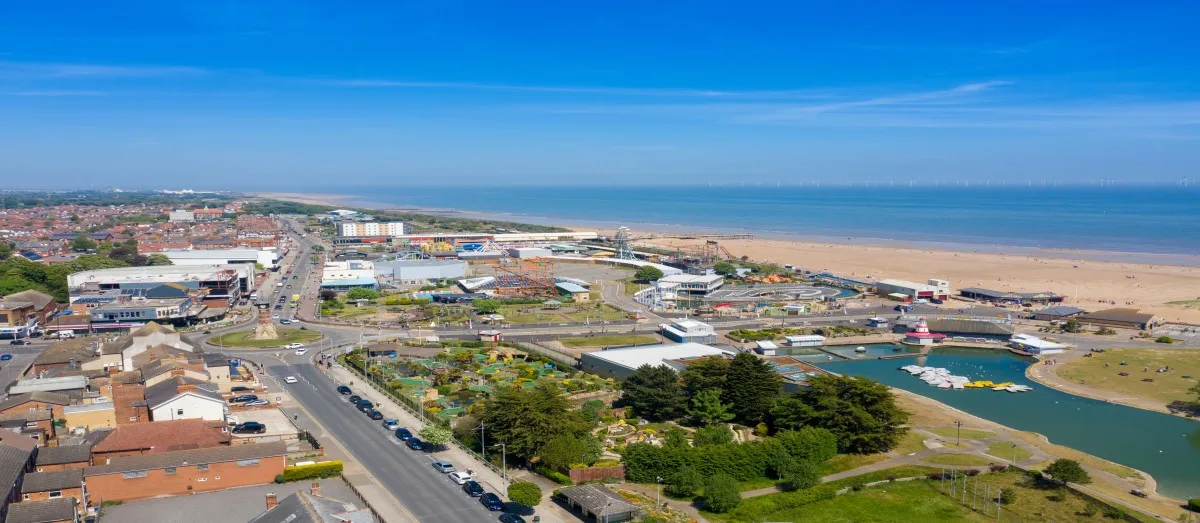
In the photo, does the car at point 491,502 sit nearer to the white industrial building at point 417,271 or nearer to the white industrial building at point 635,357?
the white industrial building at point 635,357

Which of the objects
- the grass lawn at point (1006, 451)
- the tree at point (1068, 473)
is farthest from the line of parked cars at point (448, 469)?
the grass lawn at point (1006, 451)

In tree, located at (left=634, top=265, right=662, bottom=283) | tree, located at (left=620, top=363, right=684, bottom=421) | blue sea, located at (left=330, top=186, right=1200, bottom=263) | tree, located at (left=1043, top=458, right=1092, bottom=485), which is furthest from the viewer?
blue sea, located at (left=330, top=186, right=1200, bottom=263)

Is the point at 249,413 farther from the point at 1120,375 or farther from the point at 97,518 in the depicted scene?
the point at 1120,375

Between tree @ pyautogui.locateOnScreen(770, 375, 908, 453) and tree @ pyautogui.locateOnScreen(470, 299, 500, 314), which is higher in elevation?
tree @ pyautogui.locateOnScreen(770, 375, 908, 453)

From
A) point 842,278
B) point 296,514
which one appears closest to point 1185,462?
point 296,514

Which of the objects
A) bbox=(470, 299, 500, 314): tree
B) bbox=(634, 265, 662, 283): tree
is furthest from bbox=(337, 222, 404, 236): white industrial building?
bbox=(470, 299, 500, 314): tree

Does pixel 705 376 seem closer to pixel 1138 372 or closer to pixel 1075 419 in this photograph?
pixel 1075 419

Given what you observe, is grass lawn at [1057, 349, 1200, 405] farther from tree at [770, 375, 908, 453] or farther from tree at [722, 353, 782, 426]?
tree at [722, 353, 782, 426]
